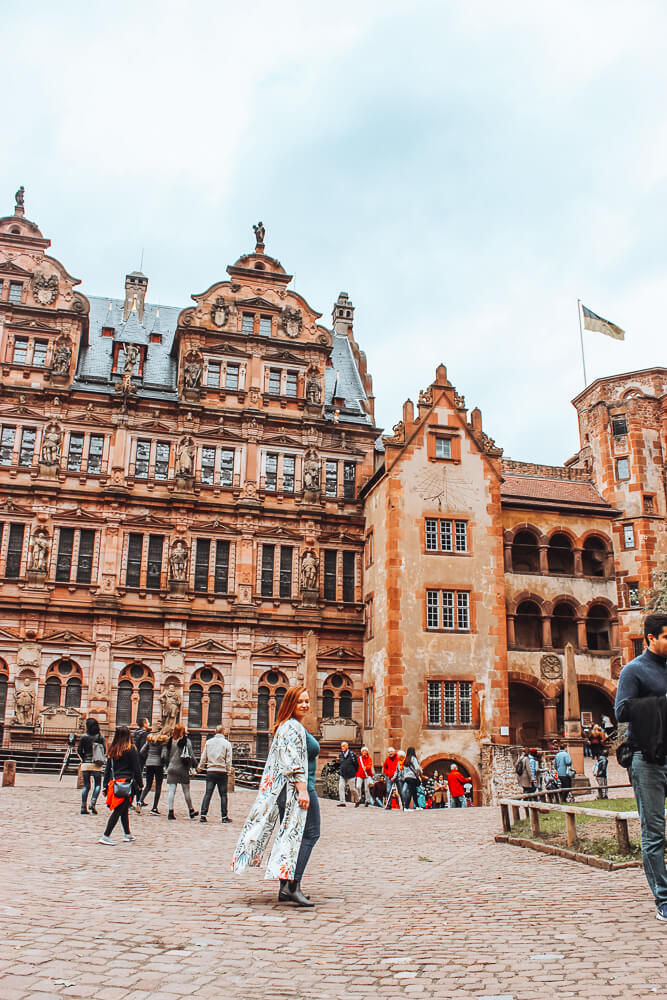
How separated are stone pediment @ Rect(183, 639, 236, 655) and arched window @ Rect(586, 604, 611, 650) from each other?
1707 centimetres

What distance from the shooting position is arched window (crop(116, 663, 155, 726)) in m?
36.8

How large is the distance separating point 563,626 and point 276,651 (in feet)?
47.5

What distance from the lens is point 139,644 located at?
37.5 m

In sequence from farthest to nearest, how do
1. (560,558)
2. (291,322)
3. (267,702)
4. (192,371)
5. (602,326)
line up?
1. (602,326)
2. (560,558)
3. (291,322)
4. (192,371)
5. (267,702)

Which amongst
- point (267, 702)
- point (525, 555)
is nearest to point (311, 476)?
point (267, 702)

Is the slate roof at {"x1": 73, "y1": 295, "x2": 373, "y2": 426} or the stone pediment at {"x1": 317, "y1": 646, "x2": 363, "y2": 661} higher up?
the slate roof at {"x1": 73, "y1": 295, "x2": 373, "y2": 426}

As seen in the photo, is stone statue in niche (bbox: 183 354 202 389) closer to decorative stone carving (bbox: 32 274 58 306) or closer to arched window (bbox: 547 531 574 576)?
decorative stone carving (bbox: 32 274 58 306)

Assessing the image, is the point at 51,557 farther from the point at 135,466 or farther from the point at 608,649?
the point at 608,649

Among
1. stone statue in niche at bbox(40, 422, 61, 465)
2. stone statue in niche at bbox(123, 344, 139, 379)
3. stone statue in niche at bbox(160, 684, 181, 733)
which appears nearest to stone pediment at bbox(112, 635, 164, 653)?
stone statue in niche at bbox(160, 684, 181, 733)

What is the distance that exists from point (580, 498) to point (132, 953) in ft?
131

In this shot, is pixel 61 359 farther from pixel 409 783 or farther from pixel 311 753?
pixel 311 753

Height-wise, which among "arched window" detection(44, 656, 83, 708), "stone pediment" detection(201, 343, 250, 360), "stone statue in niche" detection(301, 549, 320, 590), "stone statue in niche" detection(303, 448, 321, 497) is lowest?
"arched window" detection(44, 656, 83, 708)

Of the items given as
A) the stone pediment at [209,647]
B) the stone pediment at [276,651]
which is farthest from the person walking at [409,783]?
the stone pediment at [209,647]

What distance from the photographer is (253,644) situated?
38656 millimetres
